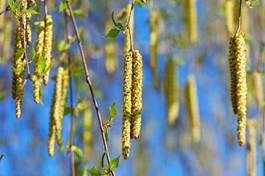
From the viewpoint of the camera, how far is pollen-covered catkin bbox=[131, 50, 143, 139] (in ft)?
5.72

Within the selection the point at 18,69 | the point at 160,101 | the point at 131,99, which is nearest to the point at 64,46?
the point at 18,69

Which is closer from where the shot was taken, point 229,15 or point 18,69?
point 18,69

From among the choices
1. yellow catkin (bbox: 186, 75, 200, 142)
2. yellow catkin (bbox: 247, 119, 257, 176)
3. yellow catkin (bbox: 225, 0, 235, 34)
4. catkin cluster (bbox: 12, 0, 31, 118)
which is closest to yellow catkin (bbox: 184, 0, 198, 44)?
yellow catkin (bbox: 225, 0, 235, 34)

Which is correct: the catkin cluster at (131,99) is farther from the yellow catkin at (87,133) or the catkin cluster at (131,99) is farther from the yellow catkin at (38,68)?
the yellow catkin at (87,133)

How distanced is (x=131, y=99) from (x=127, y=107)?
0.11ft

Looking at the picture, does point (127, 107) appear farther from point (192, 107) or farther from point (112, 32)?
point (192, 107)

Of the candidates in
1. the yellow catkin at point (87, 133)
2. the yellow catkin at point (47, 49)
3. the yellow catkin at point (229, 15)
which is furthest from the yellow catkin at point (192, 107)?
the yellow catkin at point (47, 49)

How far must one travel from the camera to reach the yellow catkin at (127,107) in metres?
1.71

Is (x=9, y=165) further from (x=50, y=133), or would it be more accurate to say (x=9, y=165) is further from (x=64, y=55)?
(x=50, y=133)

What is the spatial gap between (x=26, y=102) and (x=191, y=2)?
312 cm

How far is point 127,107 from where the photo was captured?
1.76 meters

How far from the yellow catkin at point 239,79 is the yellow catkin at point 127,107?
296mm

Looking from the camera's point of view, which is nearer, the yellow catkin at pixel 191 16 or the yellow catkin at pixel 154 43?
the yellow catkin at pixel 191 16

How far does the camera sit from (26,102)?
6.06m
